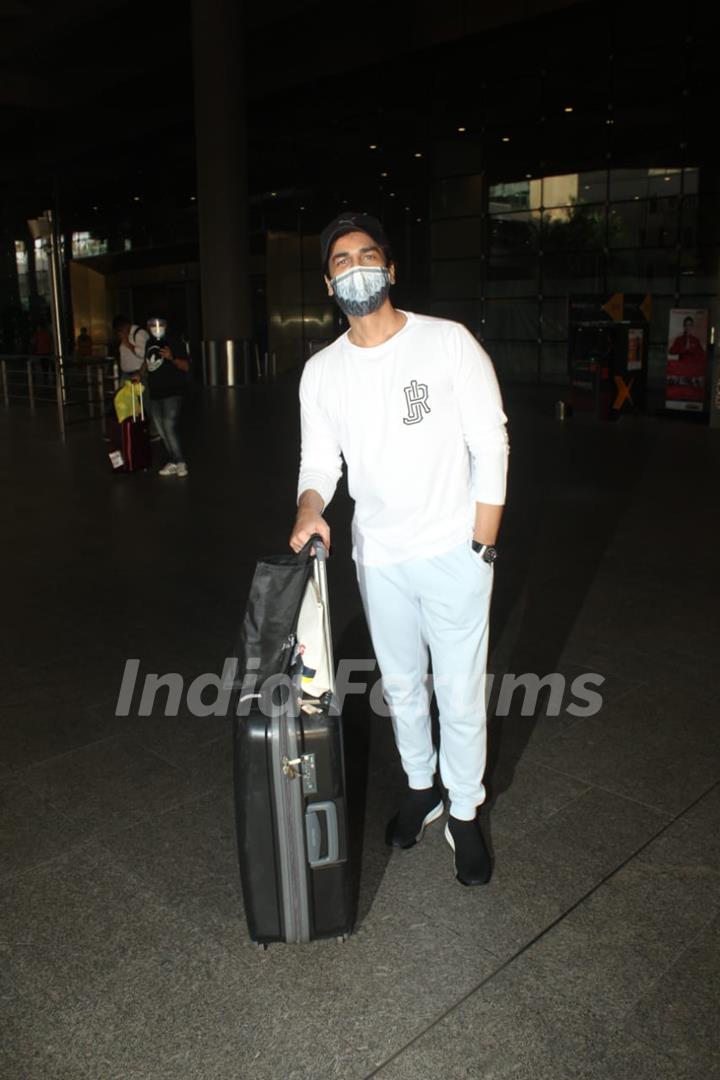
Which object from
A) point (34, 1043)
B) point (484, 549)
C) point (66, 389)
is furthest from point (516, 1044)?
point (66, 389)

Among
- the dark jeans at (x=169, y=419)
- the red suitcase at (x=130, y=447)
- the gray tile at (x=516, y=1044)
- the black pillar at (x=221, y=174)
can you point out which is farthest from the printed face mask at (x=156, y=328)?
the black pillar at (x=221, y=174)

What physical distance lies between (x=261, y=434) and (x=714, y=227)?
12.3 meters

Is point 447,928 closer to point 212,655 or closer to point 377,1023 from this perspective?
point 377,1023

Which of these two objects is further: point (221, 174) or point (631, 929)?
point (221, 174)

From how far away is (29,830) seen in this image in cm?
347

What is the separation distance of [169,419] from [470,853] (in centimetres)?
827

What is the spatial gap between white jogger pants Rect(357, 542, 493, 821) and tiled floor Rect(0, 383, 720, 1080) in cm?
41

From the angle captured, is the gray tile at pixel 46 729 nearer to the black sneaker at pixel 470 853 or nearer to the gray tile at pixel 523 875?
the gray tile at pixel 523 875

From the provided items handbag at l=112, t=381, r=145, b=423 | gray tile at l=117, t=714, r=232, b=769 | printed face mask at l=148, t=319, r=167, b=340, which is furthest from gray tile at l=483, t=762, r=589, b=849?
handbag at l=112, t=381, r=145, b=423

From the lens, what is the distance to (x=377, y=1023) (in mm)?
2471

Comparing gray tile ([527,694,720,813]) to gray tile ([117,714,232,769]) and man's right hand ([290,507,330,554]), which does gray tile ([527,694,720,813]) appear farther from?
man's right hand ([290,507,330,554])

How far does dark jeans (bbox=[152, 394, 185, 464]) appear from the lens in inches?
411

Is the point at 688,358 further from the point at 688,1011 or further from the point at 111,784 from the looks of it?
the point at 688,1011

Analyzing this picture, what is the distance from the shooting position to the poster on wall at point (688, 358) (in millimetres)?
15586
